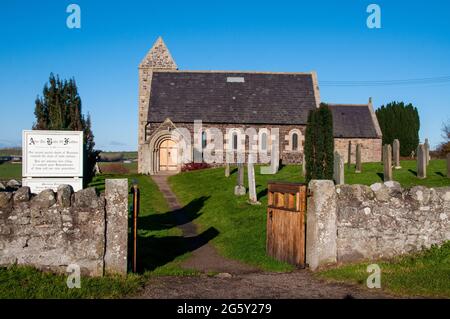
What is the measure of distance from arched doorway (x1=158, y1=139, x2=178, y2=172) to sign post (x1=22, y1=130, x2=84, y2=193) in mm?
28947

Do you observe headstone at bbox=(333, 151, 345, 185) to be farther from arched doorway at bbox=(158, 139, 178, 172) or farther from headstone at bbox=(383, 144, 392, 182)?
arched doorway at bbox=(158, 139, 178, 172)

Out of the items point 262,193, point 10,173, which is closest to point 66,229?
point 262,193

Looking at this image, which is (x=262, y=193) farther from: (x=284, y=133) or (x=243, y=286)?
(x=284, y=133)

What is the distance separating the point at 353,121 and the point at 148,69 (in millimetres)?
18898

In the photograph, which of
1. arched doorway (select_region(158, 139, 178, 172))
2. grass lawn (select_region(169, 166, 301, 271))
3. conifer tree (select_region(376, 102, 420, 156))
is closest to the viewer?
grass lawn (select_region(169, 166, 301, 271))

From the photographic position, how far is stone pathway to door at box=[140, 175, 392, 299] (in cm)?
859

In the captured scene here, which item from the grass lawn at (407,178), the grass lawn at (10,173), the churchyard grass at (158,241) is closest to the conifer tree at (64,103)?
the grass lawn at (10,173)

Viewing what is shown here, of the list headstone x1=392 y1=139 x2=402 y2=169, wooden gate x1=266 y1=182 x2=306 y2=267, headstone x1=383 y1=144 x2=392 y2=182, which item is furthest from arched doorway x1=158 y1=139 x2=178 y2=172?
wooden gate x1=266 y1=182 x2=306 y2=267

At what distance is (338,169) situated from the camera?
1905 cm

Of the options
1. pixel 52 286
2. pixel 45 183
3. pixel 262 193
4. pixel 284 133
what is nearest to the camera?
pixel 52 286

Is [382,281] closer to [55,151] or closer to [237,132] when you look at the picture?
[55,151]

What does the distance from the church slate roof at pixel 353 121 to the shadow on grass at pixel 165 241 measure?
89.9ft

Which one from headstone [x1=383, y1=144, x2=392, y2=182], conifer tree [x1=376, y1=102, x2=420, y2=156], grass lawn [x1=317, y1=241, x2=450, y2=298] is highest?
conifer tree [x1=376, y1=102, x2=420, y2=156]
